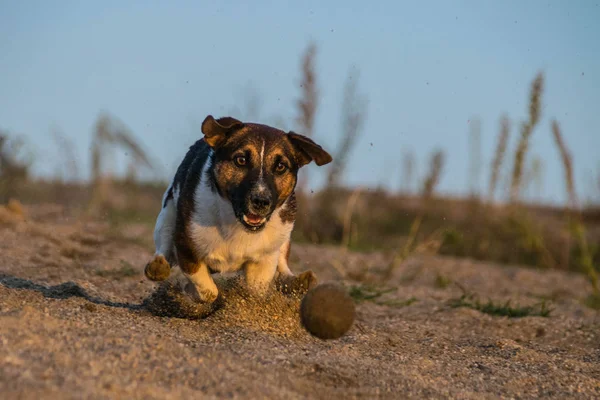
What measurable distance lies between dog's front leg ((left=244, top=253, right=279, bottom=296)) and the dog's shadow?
34.2 inches

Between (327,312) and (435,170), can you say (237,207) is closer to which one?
(327,312)

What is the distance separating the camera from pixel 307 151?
6137 millimetres

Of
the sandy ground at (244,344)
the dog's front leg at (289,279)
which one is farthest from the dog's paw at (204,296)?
the dog's front leg at (289,279)

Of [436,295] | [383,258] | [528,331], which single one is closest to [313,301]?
[528,331]

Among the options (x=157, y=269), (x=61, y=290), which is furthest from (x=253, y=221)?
(x=61, y=290)

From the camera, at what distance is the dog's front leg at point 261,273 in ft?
20.1

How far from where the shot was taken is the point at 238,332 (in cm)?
535

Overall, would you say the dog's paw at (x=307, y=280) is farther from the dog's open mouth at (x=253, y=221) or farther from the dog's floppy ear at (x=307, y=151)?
the dog's floppy ear at (x=307, y=151)

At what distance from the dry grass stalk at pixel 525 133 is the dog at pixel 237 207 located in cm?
432

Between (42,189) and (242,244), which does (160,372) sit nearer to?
(242,244)

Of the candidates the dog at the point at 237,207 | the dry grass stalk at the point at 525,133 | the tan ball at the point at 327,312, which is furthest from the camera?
the dry grass stalk at the point at 525,133

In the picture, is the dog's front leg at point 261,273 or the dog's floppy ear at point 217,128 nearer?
the dog's floppy ear at point 217,128

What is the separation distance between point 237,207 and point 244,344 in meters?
1.11

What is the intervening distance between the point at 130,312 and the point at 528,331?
3531 millimetres
